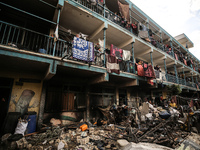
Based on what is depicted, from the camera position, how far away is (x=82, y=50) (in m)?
5.48

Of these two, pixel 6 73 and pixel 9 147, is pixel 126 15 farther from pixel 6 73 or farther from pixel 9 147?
pixel 9 147

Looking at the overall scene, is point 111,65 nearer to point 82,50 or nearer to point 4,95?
point 82,50

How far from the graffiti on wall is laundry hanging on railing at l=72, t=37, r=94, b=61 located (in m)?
3.58

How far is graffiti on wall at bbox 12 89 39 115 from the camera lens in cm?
513

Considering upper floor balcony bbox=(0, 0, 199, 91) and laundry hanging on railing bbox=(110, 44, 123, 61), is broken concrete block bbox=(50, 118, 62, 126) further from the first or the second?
laundry hanging on railing bbox=(110, 44, 123, 61)

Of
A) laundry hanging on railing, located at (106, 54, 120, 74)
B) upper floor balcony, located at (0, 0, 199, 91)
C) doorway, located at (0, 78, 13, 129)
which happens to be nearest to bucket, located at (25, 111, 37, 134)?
doorway, located at (0, 78, 13, 129)

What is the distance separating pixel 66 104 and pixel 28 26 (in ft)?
19.3

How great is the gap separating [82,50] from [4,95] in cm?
492

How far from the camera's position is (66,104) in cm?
667

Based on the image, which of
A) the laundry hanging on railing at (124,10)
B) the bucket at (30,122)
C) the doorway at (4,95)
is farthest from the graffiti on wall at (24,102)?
the laundry hanging on railing at (124,10)

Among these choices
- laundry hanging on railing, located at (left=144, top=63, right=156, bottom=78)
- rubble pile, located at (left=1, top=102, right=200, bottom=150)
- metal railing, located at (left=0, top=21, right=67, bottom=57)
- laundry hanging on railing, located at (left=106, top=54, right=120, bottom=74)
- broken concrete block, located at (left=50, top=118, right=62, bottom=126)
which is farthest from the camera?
laundry hanging on railing, located at (left=144, top=63, right=156, bottom=78)

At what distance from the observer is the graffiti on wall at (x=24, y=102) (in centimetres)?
513

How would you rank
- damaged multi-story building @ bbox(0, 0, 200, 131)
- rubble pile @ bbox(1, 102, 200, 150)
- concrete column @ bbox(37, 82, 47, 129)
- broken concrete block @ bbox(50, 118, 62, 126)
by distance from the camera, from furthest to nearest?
broken concrete block @ bbox(50, 118, 62, 126) → concrete column @ bbox(37, 82, 47, 129) → damaged multi-story building @ bbox(0, 0, 200, 131) → rubble pile @ bbox(1, 102, 200, 150)

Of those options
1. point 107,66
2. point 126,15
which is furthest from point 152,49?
point 107,66
